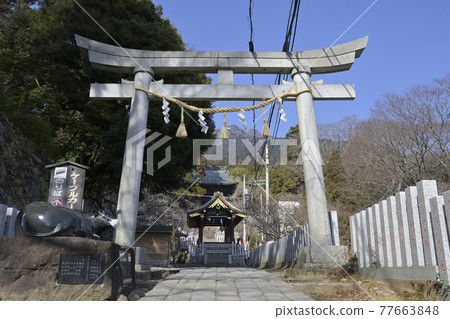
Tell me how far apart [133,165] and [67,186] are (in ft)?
4.61

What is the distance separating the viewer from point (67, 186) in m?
5.79

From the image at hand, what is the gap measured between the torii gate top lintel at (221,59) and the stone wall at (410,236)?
162 inches

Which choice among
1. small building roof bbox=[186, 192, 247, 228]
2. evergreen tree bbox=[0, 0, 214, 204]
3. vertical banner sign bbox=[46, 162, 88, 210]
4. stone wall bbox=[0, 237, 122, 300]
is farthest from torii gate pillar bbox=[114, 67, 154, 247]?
small building roof bbox=[186, 192, 247, 228]

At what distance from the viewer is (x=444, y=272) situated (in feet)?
9.39

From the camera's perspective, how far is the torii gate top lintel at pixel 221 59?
740 cm

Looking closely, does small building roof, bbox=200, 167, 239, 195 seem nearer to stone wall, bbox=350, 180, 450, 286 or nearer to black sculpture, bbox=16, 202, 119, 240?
stone wall, bbox=350, 180, 450, 286

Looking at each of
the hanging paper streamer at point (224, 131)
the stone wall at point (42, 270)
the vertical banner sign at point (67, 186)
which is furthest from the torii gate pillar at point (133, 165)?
the stone wall at point (42, 270)

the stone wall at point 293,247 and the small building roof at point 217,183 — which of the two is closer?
the stone wall at point 293,247

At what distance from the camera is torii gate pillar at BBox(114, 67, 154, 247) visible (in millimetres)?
6445

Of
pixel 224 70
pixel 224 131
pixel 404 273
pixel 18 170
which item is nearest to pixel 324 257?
pixel 404 273

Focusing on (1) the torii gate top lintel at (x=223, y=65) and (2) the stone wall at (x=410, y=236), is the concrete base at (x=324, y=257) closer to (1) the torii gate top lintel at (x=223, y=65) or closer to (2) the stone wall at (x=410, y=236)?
(2) the stone wall at (x=410, y=236)

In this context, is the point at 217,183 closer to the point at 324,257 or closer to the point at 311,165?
the point at 311,165

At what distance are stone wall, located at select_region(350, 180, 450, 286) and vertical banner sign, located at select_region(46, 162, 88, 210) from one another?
476cm
